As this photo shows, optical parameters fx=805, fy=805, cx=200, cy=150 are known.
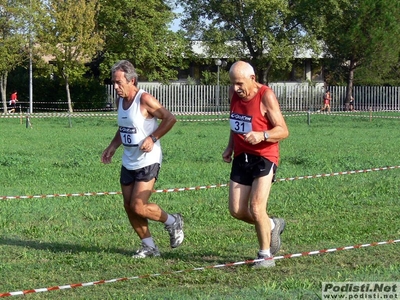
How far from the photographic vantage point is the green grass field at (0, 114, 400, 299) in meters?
6.76

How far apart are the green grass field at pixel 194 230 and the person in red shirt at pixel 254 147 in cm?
49

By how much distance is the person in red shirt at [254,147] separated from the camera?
7293mm

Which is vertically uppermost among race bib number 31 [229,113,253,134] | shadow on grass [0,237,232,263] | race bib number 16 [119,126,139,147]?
race bib number 31 [229,113,253,134]

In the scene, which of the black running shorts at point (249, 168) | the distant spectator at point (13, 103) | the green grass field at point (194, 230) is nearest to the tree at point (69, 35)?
the distant spectator at point (13, 103)

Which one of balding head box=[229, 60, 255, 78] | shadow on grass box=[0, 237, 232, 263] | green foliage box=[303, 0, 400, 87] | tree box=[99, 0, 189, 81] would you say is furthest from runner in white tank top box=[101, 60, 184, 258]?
green foliage box=[303, 0, 400, 87]

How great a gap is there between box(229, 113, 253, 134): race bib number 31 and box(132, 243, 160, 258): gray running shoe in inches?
58.7

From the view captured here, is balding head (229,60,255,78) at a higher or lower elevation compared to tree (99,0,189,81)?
lower

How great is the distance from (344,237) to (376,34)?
4790cm

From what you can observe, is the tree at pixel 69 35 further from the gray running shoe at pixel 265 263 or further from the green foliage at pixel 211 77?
the gray running shoe at pixel 265 263

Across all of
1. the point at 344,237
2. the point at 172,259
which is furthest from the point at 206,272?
the point at 344,237

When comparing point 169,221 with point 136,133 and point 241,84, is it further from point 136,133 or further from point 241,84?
point 241,84

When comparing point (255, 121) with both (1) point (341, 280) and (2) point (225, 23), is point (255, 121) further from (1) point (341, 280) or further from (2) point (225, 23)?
(2) point (225, 23)

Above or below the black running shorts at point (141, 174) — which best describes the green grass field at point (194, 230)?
below

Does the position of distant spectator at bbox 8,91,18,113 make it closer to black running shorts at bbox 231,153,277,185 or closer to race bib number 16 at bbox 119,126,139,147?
race bib number 16 at bbox 119,126,139,147
